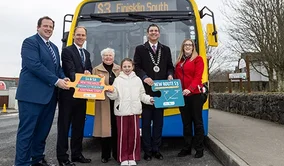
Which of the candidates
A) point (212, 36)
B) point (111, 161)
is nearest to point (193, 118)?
point (111, 161)

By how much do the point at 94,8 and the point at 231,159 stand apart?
3.73 m

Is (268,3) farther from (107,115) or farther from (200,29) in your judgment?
(107,115)

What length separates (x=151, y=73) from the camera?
471cm

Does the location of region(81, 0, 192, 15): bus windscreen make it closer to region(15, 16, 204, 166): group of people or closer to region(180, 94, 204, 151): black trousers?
region(15, 16, 204, 166): group of people

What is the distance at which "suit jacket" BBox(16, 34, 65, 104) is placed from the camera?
392 centimetres

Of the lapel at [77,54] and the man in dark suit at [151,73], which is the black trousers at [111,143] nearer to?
the man in dark suit at [151,73]

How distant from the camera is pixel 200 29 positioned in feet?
18.1

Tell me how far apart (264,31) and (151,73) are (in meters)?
15.5

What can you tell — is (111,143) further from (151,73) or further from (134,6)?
(134,6)

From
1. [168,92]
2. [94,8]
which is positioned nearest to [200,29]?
[168,92]

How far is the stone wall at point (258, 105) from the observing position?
27.6 feet

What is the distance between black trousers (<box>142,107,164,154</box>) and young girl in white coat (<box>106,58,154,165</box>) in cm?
17

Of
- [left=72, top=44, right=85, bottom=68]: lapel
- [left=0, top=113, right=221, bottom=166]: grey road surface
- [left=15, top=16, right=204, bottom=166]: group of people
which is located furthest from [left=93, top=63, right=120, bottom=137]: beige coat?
[left=0, top=113, right=221, bottom=166]: grey road surface

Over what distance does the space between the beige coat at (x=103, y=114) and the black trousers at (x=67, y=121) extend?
223 millimetres
